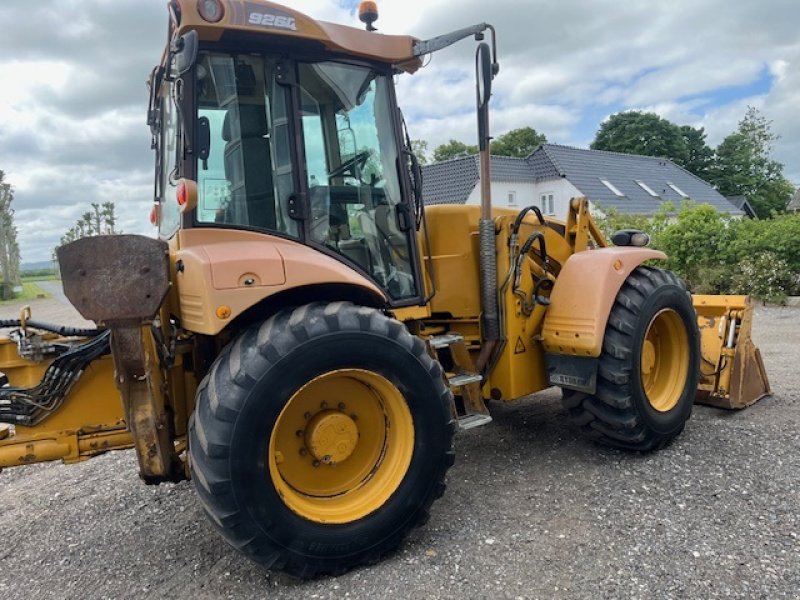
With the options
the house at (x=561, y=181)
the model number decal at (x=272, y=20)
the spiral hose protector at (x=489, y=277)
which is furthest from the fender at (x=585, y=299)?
the house at (x=561, y=181)

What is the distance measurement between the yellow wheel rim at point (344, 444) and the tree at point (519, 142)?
46.4 metres

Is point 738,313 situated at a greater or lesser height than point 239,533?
greater

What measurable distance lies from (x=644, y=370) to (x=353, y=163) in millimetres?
2477

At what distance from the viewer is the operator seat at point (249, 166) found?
3055mm

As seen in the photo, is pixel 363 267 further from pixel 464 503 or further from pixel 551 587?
pixel 551 587

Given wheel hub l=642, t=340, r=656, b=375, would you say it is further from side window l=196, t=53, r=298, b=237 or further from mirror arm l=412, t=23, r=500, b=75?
side window l=196, t=53, r=298, b=237

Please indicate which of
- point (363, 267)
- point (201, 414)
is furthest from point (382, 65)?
point (201, 414)

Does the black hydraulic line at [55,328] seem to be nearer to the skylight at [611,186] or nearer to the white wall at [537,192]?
the white wall at [537,192]

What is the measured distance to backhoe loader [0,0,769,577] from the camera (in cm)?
269

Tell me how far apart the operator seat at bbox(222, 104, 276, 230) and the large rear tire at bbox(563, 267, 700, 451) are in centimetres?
226

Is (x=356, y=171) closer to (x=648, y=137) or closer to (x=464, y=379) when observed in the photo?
(x=464, y=379)

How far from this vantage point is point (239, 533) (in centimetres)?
265

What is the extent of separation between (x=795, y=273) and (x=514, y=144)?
124 feet

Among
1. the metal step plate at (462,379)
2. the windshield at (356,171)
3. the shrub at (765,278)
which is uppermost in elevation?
the windshield at (356,171)
